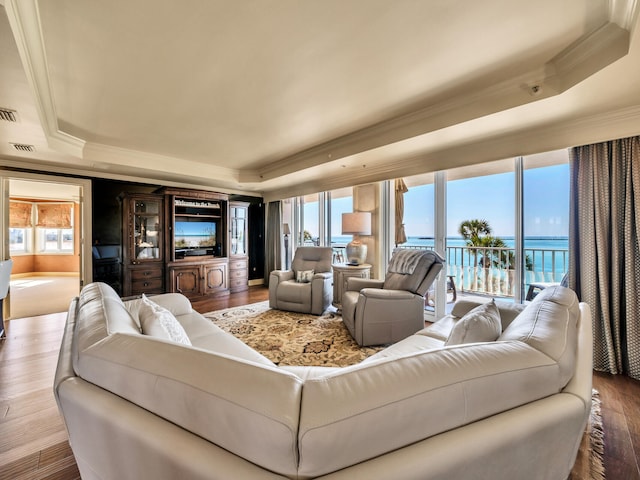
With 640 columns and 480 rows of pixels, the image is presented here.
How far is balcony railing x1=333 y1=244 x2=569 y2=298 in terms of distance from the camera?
334cm

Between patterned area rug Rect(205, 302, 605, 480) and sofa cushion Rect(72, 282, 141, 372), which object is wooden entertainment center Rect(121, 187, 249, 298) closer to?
patterned area rug Rect(205, 302, 605, 480)

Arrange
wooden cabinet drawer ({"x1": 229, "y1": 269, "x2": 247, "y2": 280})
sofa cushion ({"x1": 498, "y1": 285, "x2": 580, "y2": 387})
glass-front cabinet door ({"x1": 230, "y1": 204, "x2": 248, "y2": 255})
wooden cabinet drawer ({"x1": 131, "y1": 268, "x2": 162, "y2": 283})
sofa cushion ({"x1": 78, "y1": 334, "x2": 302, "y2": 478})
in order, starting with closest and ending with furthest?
1. sofa cushion ({"x1": 78, "y1": 334, "x2": 302, "y2": 478})
2. sofa cushion ({"x1": 498, "y1": 285, "x2": 580, "y2": 387})
3. wooden cabinet drawer ({"x1": 131, "y1": 268, "x2": 162, "y2": 283})
4. wooden cabinet drawer ({"x1": 229, "y1": 269, "x2": 247, "y2": 280})
5. glass-front cabinet door ({"x1": 230, "y1": 204, "x2": 248, "y2": 255})

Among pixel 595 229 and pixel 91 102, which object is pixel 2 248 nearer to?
pixel 91 102

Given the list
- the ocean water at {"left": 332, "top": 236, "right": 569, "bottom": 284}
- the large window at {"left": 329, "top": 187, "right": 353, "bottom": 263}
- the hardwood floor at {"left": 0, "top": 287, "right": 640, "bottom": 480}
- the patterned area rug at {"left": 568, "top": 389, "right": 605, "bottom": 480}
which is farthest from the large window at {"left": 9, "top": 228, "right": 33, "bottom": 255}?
the patterned area rug at {"left": 568, "top": 389, "right": 605, "bottom": 480}

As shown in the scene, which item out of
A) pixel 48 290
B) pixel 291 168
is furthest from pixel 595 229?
pixel 48 290

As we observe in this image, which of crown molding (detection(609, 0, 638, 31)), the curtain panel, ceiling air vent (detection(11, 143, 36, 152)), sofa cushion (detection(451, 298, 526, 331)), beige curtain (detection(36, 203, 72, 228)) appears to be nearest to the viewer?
crown molding (detection(609, 0, 638, 31))

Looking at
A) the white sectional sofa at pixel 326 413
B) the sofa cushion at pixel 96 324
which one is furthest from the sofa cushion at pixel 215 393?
the sofa cushion at pixel 96 324

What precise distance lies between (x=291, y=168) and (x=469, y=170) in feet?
8.36

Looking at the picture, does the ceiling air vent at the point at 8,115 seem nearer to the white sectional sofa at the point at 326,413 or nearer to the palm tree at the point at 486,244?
the white sectional sofa at the point at 326,413

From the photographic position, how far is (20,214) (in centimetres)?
759

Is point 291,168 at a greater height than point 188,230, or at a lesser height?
greater

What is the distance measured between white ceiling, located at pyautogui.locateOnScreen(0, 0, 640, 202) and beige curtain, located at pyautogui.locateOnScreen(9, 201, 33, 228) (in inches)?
220

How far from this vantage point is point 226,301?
4.92m

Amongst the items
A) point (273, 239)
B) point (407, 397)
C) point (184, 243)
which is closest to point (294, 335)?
point (407, 397)
